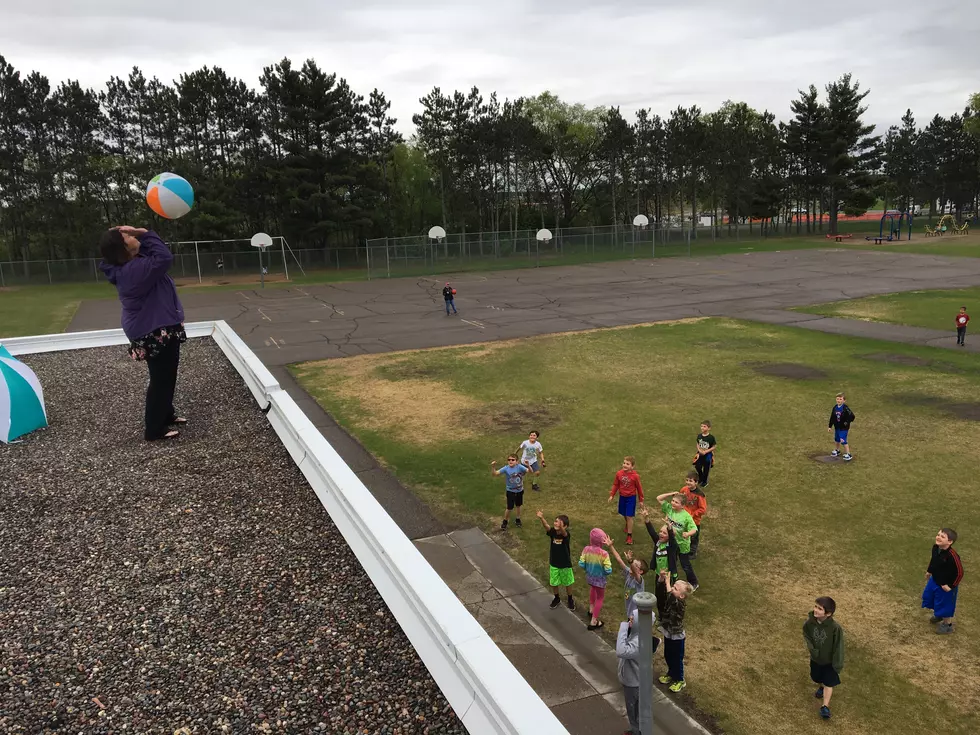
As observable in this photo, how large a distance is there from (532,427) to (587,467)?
92.6 inches

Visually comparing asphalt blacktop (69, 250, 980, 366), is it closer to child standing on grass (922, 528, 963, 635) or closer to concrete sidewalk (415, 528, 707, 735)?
concrete sidewalk (415, 528, 707, 735)

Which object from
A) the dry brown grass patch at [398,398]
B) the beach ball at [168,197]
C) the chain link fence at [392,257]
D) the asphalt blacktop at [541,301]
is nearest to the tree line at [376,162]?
the chain link fence at [392,257]

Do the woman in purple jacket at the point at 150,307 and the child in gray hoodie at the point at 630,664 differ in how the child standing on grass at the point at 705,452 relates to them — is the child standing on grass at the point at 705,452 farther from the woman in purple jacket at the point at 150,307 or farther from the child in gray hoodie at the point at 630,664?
the woman in purple jacket at the point at 150,307

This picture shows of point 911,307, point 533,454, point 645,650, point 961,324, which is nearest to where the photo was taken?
point 645,650

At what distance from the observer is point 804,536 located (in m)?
8.66

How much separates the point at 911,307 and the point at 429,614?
28.6m

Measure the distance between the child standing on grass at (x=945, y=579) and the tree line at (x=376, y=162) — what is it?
48624 millimetres

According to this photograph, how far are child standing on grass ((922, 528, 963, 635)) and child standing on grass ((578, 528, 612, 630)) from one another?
320cm

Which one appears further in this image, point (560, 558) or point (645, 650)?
point (560, 558)

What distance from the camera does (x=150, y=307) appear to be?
308 inches

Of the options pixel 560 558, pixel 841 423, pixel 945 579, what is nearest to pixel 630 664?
pixel 560 558

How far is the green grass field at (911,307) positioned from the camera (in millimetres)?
24000

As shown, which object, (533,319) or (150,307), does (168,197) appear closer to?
(150,307)

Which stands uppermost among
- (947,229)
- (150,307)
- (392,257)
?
(947,229)
